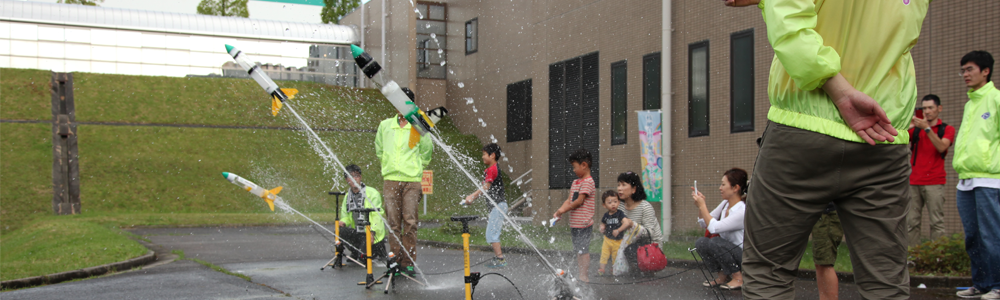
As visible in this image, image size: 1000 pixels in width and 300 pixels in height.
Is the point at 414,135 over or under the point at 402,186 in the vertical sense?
over

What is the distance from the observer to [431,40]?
37.7 m

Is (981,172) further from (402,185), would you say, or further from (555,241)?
(555,241)

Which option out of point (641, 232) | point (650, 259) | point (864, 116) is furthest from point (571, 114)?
point (864, 116)

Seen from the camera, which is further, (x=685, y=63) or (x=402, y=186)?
(x=685, y=63)

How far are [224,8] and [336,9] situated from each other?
6.94 metres

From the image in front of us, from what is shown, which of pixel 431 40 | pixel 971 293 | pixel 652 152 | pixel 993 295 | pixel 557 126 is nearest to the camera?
pixel 993 295

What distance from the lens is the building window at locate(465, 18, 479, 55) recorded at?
3222 cm

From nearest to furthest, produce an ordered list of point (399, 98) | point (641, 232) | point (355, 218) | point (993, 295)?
point (993, 295)
point (399, 98)
point (641, 232)
point (355, 218)

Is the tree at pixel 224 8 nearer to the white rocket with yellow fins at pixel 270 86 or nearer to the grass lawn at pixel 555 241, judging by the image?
the grass lawn at pixel 555 241

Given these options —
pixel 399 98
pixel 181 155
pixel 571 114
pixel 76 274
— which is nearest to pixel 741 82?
pixel 571 114

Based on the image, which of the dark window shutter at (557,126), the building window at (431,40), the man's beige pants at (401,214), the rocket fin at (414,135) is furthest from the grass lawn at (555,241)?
the building window at (431,40)

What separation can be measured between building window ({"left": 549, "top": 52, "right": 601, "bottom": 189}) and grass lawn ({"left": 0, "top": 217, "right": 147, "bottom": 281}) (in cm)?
A: 936

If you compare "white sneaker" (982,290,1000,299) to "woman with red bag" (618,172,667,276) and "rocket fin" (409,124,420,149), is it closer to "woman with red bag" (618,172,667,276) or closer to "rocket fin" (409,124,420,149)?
"woman with red bag" (618,172,667,276)

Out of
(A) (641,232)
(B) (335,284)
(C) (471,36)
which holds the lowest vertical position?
→ (B) (335,284)
